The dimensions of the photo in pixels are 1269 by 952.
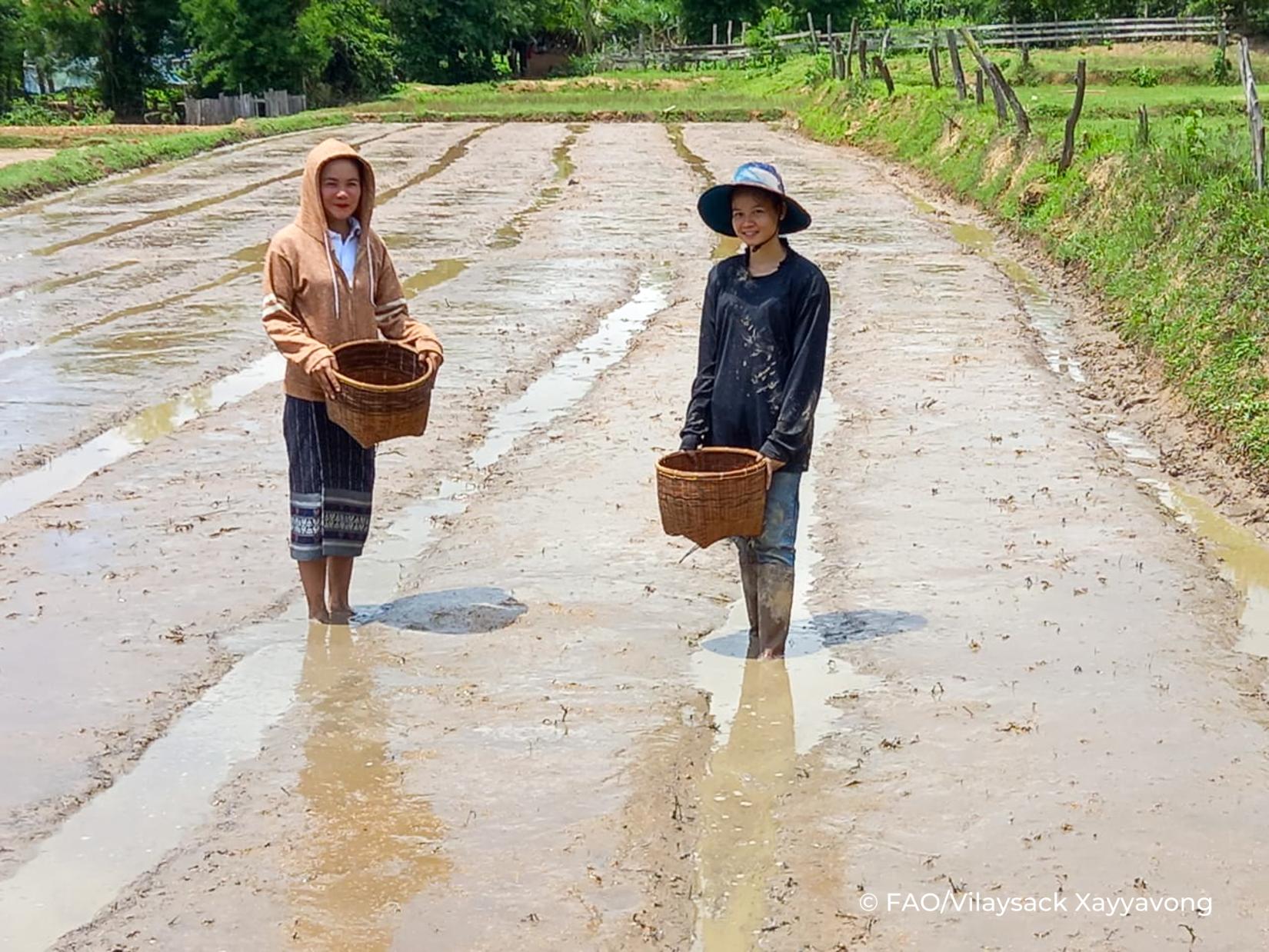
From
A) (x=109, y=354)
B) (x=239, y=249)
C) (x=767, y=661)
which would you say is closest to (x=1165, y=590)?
(x=767, y=661)

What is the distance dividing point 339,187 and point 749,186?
143 cm

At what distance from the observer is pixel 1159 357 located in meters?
9.94

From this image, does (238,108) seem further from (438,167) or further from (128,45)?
(438,167)

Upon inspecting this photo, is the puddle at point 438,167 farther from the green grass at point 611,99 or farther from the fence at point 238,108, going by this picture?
the fence at point 238,108

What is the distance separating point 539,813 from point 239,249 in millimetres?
13389

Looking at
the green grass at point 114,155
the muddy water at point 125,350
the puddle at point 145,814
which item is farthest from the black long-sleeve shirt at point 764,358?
the green grass at point 114,155

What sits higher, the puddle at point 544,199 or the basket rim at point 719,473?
the basket rim at point 719,473

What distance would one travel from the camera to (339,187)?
17.9 ft

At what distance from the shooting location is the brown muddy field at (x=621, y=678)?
12.9ft

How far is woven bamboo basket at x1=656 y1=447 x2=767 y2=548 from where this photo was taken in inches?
193

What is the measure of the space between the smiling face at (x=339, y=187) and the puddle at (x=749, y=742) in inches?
76.0

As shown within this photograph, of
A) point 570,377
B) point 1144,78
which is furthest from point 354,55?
point 570,377

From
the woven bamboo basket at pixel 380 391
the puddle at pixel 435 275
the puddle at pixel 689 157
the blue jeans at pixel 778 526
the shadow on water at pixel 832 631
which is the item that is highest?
the woven bamboo basket at pixel 380 391

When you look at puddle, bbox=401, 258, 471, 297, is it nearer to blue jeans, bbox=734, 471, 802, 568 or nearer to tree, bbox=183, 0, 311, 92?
blue jeans, bbox=734, 471, 802, 568
